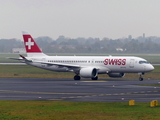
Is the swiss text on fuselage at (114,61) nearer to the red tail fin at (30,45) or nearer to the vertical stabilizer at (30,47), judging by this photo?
the vertical stabilizer at (30,47)

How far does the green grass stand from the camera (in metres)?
26.2

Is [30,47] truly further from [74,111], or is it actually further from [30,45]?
[74,111]

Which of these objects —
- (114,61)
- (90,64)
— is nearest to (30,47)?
(90,64)

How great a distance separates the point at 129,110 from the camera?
2945 cm

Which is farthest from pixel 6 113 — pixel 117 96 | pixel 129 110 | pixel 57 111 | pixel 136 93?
pixel 136 93

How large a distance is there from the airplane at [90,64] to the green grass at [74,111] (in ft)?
101

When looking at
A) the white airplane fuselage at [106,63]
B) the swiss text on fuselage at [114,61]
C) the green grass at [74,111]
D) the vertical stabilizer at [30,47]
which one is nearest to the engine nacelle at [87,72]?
the white airplane fuselage at [106,63]

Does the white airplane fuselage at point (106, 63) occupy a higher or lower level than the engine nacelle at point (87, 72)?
higher

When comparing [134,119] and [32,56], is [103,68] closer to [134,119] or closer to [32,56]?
[32,56]

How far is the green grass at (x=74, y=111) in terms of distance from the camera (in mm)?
26250

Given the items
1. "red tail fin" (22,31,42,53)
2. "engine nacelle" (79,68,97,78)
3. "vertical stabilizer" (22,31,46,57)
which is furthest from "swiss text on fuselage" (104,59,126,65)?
"red tail fin" (22,31,42,53)

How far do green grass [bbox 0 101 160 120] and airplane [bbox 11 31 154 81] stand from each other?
3080 cm

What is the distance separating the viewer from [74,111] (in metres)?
29.0

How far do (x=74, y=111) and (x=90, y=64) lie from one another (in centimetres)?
3861
